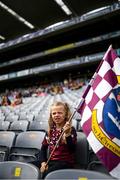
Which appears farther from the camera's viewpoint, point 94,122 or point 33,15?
point 33,15

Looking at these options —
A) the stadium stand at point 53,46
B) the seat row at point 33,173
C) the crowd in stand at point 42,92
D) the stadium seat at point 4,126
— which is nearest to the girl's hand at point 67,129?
the seat row at point 33,173

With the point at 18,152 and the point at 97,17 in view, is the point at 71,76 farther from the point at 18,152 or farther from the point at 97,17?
the point at 18,152

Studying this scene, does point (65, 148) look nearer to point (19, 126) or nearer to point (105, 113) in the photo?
point (105, 113)

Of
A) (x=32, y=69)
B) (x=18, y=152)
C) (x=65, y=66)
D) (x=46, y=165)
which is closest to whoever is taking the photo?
(x=46, y=165)

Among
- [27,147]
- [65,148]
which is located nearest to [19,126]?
[27,147]

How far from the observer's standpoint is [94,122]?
2703 mm

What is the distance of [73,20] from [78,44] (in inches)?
162

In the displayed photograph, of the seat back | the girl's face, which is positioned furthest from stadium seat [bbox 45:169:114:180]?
the seat back

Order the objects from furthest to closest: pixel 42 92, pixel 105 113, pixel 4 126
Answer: pixel 42 92 → pixel 4 126 → pixel 105 113

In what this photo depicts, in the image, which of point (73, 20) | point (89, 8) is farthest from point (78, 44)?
point (89, 8)

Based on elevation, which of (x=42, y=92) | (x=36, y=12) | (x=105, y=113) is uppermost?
(x=36, y=12)

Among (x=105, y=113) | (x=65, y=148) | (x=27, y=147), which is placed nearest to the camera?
(x=105, y=113)

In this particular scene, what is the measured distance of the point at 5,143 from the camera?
425 centimetres

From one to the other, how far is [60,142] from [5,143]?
4.51ft
